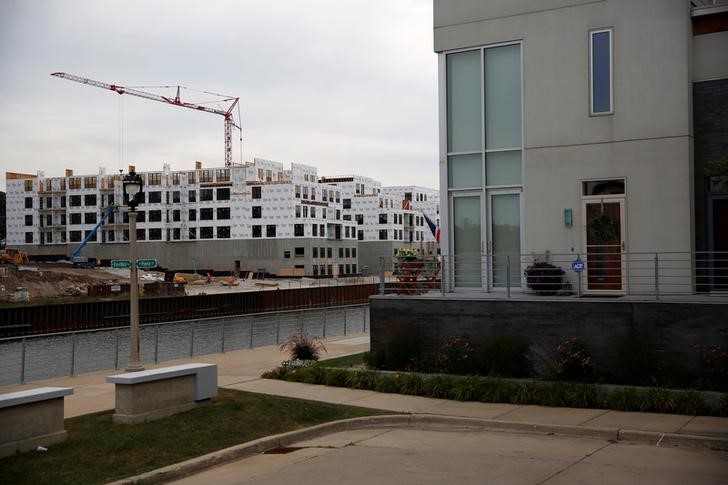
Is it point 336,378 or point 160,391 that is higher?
point 160,391

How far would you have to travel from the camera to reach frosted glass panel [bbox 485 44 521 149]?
69.4 feet

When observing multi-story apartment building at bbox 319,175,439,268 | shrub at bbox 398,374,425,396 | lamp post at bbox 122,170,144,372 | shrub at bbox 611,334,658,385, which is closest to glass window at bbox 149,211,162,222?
multi-story apartment building at bbox 319,175,439,268

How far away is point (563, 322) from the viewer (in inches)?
701

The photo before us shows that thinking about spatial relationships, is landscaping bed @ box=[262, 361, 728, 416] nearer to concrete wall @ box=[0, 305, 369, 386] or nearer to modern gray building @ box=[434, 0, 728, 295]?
modern gray building @ box=[434, 0, 728, 295]

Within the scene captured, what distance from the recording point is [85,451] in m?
12.1

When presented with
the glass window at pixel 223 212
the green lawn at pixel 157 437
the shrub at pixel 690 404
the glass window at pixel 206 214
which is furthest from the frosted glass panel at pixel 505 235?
the glass window at pixel 206 214

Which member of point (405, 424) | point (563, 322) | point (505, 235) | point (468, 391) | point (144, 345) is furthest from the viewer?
point (144, 345)

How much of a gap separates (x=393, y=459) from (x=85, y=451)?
462 centimetres

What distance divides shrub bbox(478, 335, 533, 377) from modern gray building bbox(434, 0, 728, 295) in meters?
1.59

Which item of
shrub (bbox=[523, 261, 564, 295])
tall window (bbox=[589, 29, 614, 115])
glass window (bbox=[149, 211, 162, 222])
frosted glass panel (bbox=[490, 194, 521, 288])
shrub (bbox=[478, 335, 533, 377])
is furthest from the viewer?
glass window (bbox=[149, 211, 162, 222])

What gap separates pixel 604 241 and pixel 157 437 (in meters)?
11.8

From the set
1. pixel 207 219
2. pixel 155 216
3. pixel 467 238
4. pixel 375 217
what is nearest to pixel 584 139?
pixel 467 238

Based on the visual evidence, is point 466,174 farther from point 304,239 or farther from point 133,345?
point 304,239

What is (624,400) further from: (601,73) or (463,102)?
(463,102)
